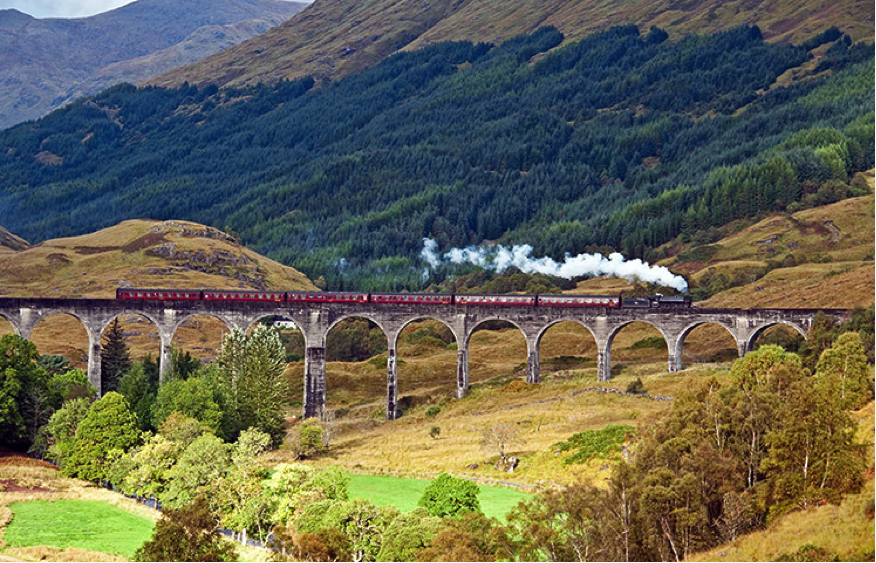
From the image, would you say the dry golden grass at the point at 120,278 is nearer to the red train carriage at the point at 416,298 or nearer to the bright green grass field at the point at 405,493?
the red train carriage at the point at 416,298

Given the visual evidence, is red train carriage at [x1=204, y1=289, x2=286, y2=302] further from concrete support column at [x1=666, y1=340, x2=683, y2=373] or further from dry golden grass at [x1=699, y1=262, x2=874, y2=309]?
dry golden grass at [x1=699, y1=262, x2=874, y2=309]

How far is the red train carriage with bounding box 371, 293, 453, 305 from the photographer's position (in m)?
105

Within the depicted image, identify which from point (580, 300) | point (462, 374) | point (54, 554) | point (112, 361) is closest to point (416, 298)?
point (462, 374)

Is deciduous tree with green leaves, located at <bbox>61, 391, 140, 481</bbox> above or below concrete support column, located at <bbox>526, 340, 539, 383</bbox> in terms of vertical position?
below

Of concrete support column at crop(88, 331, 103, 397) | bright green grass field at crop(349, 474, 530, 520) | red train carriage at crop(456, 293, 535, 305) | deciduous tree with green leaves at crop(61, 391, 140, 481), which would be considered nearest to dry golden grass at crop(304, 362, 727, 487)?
bright green grass field at crop(349, 474, 530, 520)

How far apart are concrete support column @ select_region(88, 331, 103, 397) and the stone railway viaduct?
107 millimetres

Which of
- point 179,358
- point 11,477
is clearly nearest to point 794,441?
point 11,477

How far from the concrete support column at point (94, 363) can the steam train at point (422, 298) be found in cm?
547

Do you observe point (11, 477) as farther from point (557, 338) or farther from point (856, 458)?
point (557, 338)

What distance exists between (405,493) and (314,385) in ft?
129

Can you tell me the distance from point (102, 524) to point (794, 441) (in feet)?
132

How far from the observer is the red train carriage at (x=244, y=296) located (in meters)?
105

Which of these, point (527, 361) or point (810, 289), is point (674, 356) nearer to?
point (527, 361)

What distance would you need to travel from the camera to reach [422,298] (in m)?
106
